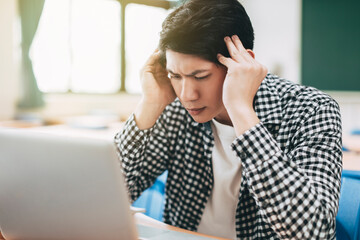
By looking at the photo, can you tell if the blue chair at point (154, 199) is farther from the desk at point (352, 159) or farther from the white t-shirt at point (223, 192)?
the desk at point (352, 159)

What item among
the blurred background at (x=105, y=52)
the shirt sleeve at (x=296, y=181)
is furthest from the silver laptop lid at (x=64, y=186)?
the blurred background at (x=105, y=52)

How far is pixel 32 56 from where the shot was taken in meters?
3.51

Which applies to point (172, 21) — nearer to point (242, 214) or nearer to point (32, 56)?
point (242, 214)

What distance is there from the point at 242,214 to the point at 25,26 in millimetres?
3281

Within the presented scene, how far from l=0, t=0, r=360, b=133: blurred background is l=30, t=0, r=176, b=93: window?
0.04 feet

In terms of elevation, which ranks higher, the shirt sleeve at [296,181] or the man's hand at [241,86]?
the man's hand at [241,86]

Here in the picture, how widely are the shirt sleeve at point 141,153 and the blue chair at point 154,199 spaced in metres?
0.03

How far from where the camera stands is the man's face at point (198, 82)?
0.95 meters

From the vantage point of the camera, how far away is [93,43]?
396 cm

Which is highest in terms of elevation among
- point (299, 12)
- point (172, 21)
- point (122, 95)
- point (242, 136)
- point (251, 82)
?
point (299, 12)

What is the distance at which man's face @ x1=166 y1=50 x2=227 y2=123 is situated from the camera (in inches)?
37.3

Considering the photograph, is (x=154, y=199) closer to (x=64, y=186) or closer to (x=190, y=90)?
(x=190, y=90)

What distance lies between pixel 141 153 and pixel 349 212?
65cm

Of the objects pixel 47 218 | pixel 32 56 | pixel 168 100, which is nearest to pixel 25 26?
pixel 32 56
